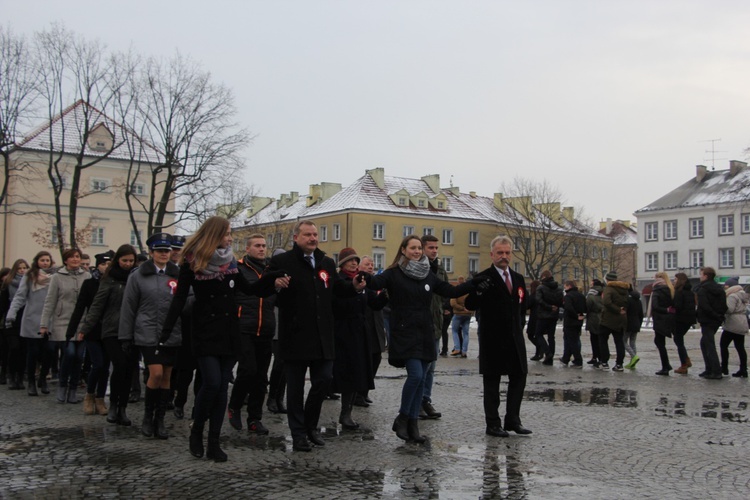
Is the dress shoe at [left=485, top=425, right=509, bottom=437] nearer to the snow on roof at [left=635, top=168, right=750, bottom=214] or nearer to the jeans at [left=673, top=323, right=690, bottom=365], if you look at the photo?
the jeans at [left=673, top=323, right=690, bottom=365]

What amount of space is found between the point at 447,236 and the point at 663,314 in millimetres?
72872

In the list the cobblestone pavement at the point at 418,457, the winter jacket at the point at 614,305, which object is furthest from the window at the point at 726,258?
the cobblestone pavement at the point at 418,457

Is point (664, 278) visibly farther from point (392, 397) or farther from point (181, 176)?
point (181, 176)

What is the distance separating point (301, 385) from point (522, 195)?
77694mm

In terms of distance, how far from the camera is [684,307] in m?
16.5

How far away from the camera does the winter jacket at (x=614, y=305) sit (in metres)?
17.3

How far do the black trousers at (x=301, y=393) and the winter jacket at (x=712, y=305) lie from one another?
976cm

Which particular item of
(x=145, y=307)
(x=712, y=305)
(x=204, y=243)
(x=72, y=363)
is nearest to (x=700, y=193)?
(x=712, y=305)

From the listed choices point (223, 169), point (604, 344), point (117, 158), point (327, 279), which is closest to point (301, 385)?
point (327, 279)

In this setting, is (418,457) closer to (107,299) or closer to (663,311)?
(107,299)

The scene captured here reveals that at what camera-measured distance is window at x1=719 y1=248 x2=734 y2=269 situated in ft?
268

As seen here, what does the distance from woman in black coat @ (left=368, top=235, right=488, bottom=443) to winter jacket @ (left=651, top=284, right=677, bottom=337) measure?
9115 mm

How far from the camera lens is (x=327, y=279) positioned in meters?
8.34

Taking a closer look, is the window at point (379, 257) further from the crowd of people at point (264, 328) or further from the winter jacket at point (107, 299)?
the winter jacket at point (107, 299)
